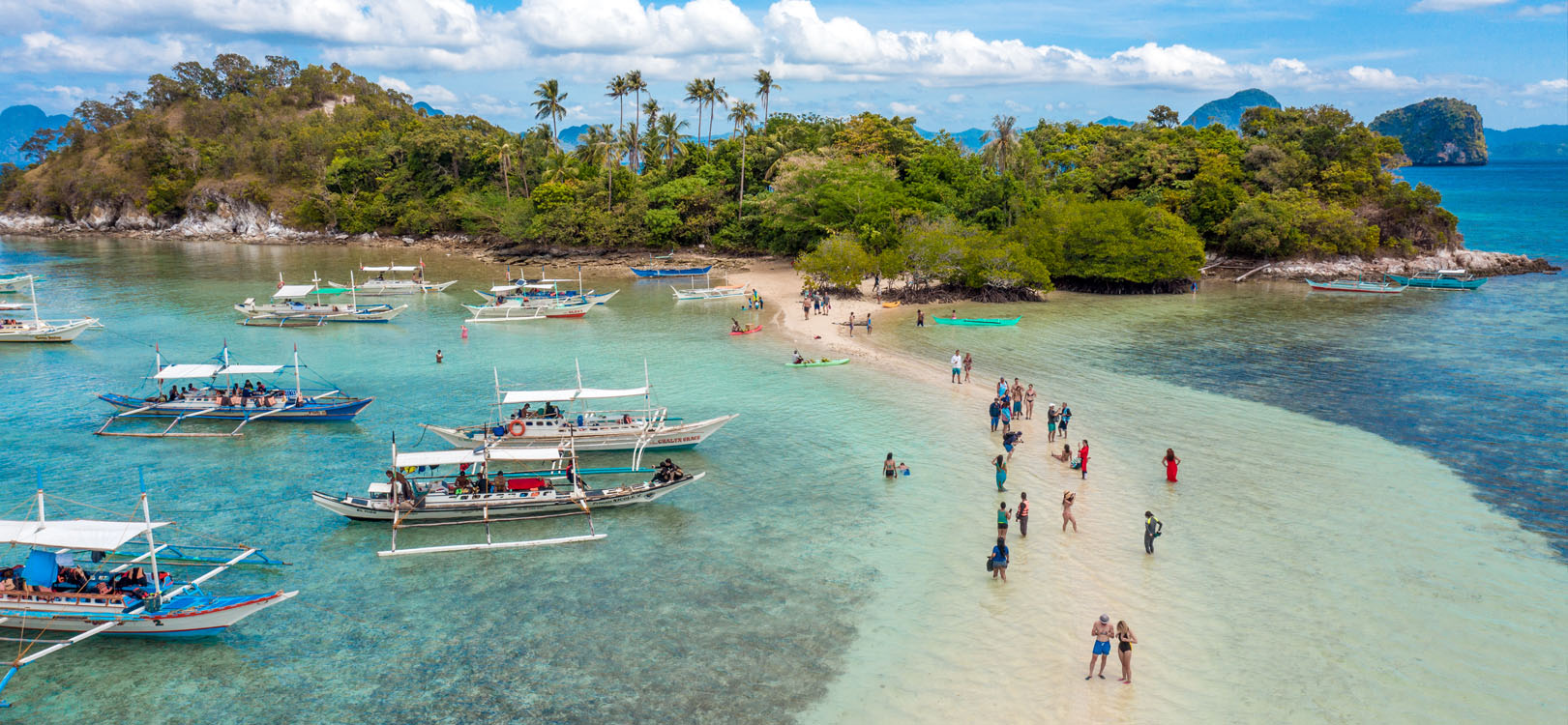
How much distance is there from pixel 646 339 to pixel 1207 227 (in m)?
54.5

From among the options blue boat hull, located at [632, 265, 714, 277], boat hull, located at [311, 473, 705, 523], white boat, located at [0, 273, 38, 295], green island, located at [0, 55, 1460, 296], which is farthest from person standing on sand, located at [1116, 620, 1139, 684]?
white boat, located at [0, 273, 38, 295]

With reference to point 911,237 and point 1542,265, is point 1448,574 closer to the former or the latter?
point 911,237

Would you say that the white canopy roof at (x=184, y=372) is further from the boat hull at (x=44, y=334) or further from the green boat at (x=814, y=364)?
the green boat at (x=814, y=364)

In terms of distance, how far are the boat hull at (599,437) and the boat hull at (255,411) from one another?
5893mm

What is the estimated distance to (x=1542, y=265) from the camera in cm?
7962

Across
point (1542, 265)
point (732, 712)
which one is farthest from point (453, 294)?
point (1542, 265)

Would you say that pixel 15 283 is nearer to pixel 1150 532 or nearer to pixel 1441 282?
pixel 1150 532

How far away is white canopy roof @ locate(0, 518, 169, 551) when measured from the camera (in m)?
19.0

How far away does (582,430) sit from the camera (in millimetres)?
31500

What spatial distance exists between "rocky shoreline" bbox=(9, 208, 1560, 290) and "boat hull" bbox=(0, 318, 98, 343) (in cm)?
4108

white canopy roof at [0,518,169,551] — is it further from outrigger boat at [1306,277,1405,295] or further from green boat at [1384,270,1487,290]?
green boat at [1384,270,1487,290]

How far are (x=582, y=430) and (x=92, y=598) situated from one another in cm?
1514

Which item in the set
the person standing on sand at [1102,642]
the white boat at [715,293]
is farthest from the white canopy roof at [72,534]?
the white boat at [715,293]

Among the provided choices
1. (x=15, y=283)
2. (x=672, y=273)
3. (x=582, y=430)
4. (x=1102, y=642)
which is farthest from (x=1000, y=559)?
(x=15, y=283)
